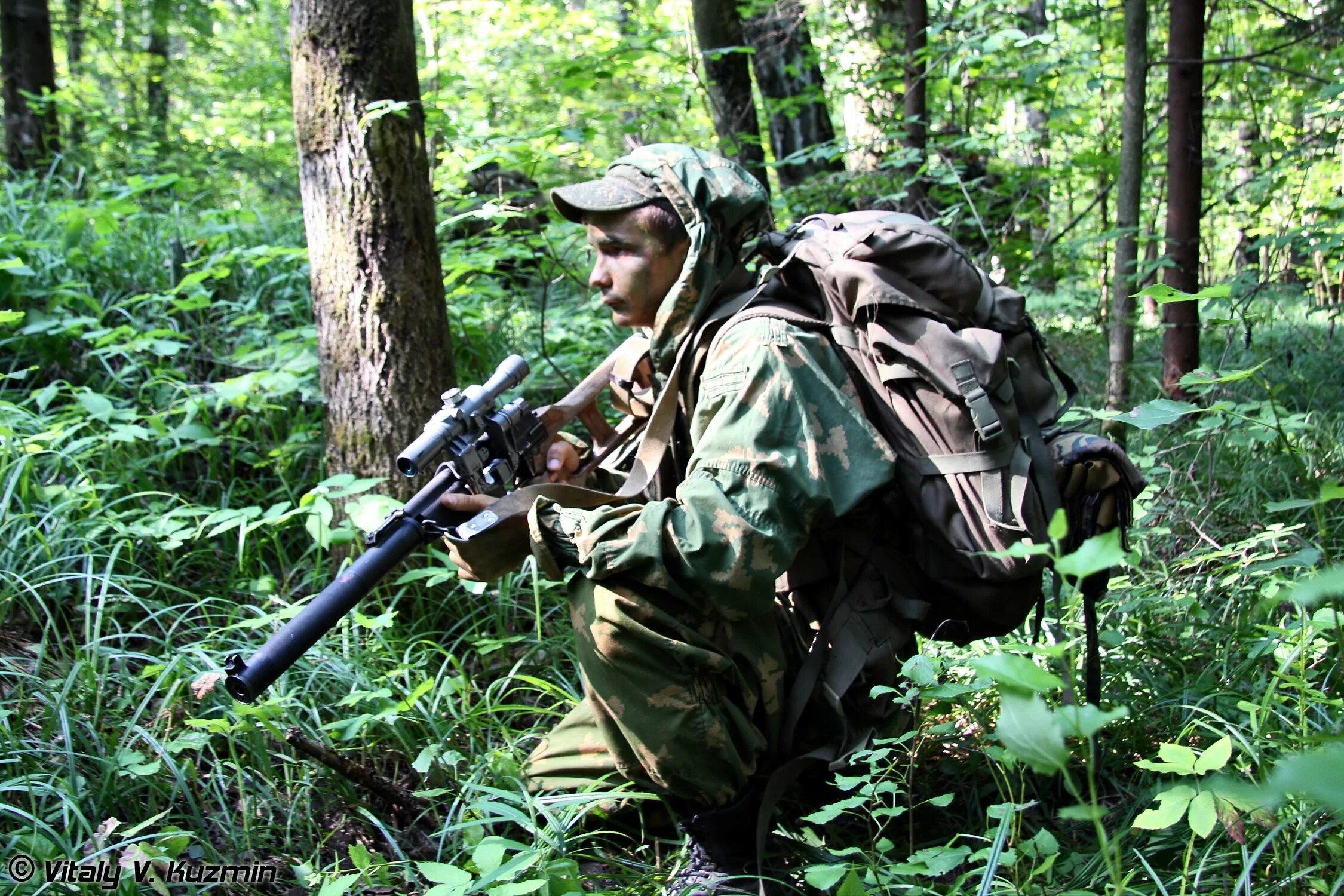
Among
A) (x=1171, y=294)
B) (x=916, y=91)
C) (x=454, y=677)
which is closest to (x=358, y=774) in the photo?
(x=454, y=677)

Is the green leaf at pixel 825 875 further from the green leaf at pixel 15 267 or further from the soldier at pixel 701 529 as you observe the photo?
the green leaf at pixel 15 267

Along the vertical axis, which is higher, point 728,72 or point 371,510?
point 728,72

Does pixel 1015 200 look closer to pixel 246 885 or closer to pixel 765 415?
pixel 765 415

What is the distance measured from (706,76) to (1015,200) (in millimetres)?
2227

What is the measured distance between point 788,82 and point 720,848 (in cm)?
571

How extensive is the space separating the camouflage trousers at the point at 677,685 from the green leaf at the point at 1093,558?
50.5 inches

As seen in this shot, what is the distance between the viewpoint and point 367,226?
3.50 metres

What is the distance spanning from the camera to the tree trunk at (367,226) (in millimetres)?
3459

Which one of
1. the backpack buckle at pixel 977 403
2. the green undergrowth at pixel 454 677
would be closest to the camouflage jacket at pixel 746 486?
the backpack buckle at pixel 977 403

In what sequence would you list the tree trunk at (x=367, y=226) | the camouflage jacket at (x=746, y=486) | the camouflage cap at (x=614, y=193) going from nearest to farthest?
the camouflage jacket at (x=746, y=486), the camouflage cap at (x=614, y=193), the tree trunk at (x=367, y=226)

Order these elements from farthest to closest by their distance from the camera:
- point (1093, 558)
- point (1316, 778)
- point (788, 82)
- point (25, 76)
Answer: point (25, 76)
point (788, 82)
point (1093, 558)
point (1316, 778)

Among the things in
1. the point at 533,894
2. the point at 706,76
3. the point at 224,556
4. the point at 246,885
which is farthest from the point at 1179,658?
the point at 706,76

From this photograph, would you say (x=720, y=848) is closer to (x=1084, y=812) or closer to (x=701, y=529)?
(x=701, y=529)

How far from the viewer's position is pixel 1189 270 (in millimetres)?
4281
